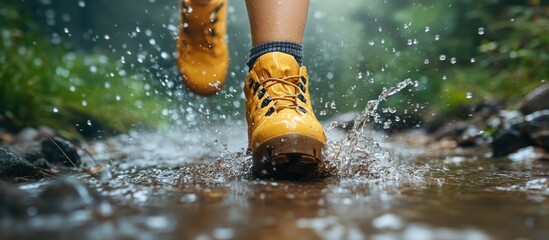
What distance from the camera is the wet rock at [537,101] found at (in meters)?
2.92

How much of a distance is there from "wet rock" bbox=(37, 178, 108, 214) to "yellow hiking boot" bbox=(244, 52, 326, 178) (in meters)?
0.62

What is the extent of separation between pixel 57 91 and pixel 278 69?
326cm

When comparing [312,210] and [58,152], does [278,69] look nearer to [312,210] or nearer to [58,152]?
[312,210]

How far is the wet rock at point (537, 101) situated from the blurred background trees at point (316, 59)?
76 centimetres

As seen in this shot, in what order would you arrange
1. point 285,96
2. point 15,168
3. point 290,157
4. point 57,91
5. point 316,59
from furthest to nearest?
point 316,59 < point 57,91 < point 285,96 < point 15,168 < point 290,157

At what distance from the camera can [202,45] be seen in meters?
2.63

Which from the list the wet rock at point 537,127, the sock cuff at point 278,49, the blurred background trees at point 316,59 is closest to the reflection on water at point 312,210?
the sock cuff at point 278,49

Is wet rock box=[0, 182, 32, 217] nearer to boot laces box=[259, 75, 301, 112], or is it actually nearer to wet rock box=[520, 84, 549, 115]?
boot laces box=[259, 75, 301, 112]

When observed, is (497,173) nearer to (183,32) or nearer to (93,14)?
(183,32)

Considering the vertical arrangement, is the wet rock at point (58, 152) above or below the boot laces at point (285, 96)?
below

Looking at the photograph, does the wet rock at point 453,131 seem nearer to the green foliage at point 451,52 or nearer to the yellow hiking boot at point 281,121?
the green foliage at point 451,52

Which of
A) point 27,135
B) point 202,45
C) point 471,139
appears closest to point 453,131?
point 471,139

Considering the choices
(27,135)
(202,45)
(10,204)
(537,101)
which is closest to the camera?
(10,204)

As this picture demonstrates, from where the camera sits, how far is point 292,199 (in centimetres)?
96
